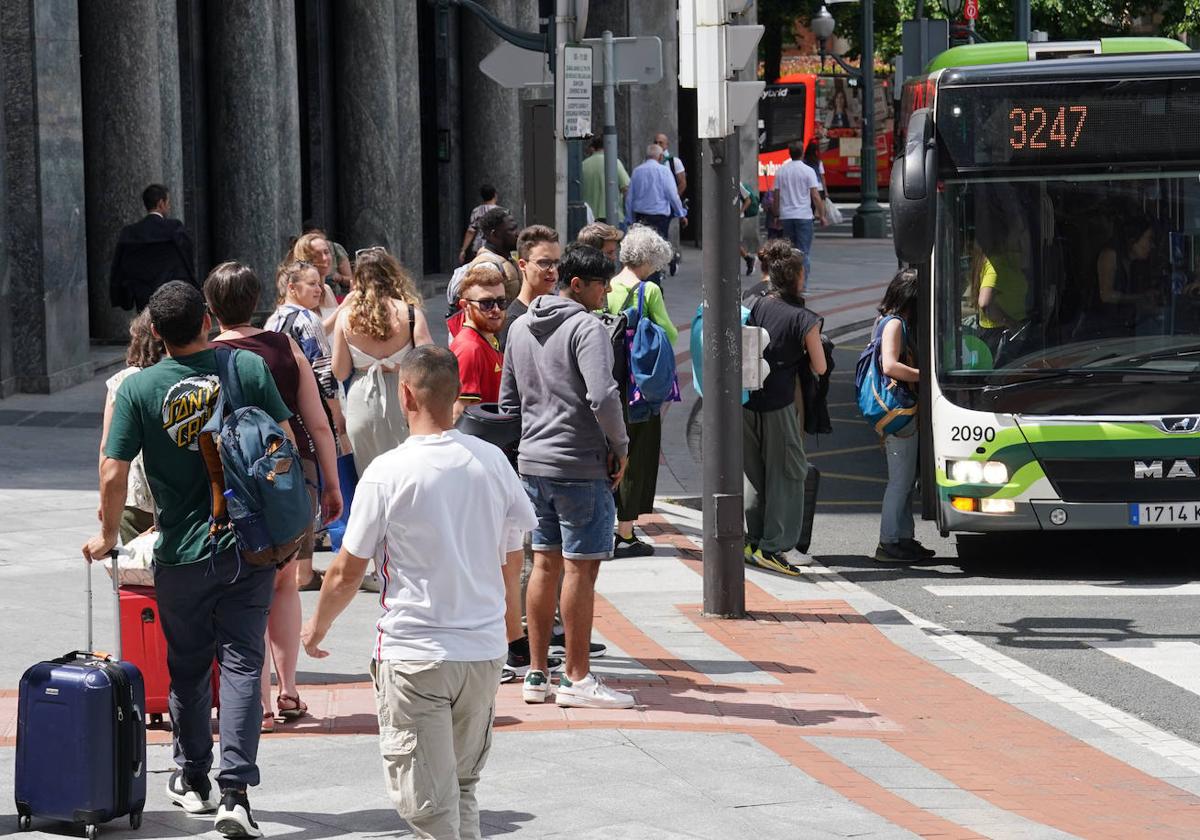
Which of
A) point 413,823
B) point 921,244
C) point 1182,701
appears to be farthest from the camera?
point 921,244

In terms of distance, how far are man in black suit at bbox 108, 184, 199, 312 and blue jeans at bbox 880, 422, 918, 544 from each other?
672cm

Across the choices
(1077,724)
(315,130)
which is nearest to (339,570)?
(1077,724)

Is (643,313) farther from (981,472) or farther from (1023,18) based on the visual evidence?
(1023,18)

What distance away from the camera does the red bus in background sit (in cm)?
5294

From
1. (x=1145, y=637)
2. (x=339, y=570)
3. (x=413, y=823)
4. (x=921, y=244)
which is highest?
(x=921, y=244)

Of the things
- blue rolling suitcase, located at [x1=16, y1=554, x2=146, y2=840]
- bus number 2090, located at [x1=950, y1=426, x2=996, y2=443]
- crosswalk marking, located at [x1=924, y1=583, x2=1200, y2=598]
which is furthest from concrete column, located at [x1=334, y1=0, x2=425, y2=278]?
blue rolling suitcase, located at [x1=16, y1=554, x2=146, y2=840]

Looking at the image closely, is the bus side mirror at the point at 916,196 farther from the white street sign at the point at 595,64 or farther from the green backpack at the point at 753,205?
the green backpack at the point at 753,205

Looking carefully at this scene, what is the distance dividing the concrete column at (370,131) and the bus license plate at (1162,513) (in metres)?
14.9

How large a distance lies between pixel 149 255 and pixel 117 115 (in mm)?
2957

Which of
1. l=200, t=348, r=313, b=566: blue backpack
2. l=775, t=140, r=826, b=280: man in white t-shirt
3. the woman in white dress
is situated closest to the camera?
l=200, t=348, r=313, b=566: blue backpack

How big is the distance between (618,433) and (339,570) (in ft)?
7.56

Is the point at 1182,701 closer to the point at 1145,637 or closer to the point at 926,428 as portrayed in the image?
the point at 1145,637

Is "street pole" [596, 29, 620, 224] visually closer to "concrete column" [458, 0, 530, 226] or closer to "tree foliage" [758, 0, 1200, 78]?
"concrete column" [458, 0, 530, 226]

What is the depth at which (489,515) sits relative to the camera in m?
5.41
